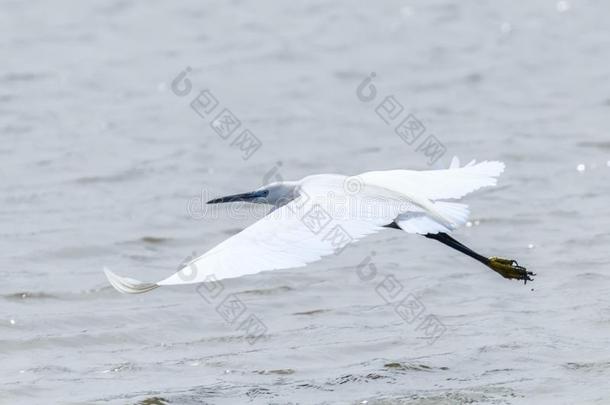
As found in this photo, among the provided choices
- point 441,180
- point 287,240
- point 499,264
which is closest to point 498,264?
point 499,264

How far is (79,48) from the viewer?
1623cm

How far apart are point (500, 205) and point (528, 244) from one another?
45.0 inches

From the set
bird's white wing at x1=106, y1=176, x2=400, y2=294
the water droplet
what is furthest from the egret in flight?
the water droplet

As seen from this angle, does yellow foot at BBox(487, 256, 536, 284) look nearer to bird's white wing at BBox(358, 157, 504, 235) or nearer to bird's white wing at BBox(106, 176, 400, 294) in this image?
bird's white wing at BBox(358, 157, 504, 235)

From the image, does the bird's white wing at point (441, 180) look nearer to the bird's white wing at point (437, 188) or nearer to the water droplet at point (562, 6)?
the bird's white wing at point (437, 188)

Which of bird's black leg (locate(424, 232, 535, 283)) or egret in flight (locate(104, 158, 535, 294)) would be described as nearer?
egret in flight (locate(104, 158, 535, 294))

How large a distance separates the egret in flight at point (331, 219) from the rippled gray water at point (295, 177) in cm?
81

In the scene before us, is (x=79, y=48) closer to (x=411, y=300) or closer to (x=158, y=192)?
(x=158, y=192)

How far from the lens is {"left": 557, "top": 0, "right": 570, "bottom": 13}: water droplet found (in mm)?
18277

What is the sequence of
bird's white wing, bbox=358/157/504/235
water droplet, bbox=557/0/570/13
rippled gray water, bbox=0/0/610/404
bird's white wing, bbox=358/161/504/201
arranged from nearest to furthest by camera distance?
1. bird's white wing, bbox=358/157/504/235
2. rippled gray water, bbox=0/0/610/404
3. bird's white wing, bbox=358/161/504/201
4. water droplet, bbox=557/0/570/13

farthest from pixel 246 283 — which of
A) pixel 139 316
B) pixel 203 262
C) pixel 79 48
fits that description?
pixel 79 48

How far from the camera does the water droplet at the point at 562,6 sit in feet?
60.0

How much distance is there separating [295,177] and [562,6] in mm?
8199

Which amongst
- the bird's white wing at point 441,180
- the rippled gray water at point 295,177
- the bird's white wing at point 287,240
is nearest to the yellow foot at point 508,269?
the rippled gray water at point 295,177
